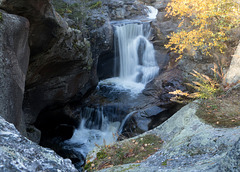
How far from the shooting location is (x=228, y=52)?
906 centimetres

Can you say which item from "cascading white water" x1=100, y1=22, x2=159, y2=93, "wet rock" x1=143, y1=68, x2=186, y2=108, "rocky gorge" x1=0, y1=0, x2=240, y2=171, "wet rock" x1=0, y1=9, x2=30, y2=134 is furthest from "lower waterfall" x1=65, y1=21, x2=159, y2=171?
"wet rock" x1=0, y1=9, x2=30, y2=134

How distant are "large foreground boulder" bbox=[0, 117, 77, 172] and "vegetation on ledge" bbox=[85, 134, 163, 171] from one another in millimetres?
2965

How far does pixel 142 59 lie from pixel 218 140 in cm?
1381

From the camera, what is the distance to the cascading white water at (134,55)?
50.7 ft

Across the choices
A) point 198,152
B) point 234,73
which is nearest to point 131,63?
point 234,73

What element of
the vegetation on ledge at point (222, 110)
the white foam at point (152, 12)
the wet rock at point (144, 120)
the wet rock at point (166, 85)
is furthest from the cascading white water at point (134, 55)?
the vegetation on ledge at point (222, 110)

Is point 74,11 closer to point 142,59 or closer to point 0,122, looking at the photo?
point 142,59

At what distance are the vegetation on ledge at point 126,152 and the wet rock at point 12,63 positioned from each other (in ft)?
7.48

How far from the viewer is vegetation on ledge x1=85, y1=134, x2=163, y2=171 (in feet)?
15.2

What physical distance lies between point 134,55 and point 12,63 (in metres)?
12.8

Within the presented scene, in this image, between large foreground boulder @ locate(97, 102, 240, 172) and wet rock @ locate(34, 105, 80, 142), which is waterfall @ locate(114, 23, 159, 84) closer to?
wet rock @ locate(34, 105, 80, 142)

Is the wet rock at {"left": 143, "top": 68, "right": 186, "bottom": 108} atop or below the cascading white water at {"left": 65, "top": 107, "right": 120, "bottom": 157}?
atop

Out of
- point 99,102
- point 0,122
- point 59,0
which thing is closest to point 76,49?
point 99,102

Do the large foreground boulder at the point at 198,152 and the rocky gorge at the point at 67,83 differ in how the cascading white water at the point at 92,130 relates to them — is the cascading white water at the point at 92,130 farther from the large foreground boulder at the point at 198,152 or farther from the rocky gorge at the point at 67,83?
the large foreground boulder at the point at 198,152
